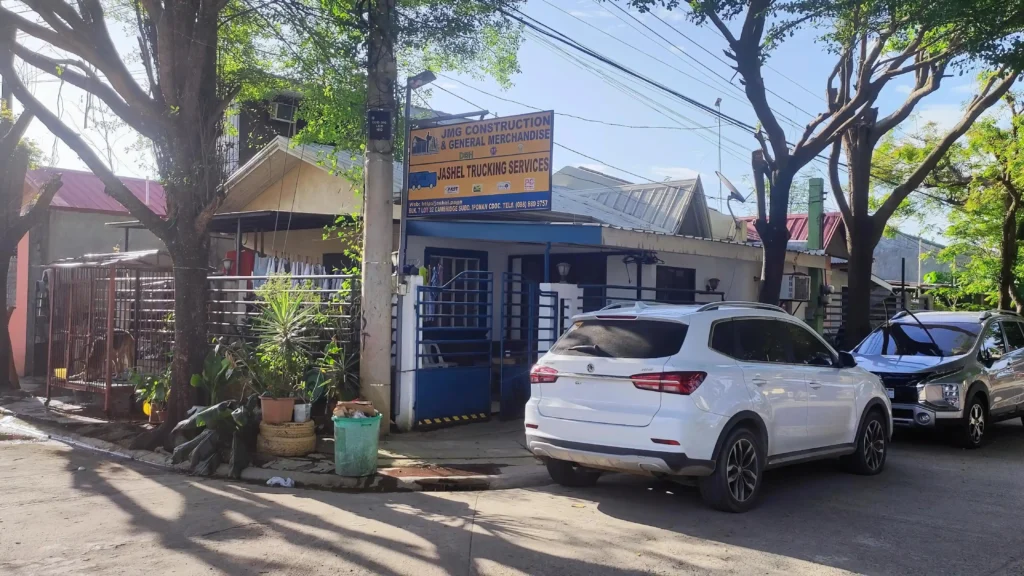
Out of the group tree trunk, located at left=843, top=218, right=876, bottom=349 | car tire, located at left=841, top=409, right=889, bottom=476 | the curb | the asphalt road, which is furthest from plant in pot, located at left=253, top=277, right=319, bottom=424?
tree trunk, located at left=843, top=218, right=876, bottom=349

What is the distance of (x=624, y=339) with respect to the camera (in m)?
6.89

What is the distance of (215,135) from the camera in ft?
33.1

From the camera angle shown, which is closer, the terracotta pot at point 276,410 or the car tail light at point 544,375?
the car tail light at point 544,375

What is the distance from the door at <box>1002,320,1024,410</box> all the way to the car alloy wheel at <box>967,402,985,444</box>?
1033mm

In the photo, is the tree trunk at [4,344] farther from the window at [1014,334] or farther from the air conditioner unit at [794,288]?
the window at [1014,334]

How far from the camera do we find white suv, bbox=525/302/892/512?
6.38 m

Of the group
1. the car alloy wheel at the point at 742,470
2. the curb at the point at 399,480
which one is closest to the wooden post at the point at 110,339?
the curb at the point at 399,480

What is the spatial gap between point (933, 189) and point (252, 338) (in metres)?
20.0

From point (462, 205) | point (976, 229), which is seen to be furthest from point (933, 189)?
point (462, 205)

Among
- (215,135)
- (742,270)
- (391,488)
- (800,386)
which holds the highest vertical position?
(215,135)

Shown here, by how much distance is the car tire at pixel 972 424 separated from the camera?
1013 cm

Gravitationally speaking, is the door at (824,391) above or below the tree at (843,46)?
below

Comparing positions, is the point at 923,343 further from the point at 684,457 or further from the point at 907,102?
the point at 684,457

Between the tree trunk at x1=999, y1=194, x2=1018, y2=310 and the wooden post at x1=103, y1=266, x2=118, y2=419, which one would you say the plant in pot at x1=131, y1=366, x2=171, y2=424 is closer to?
the wooden post at x1=103, y1=266, x2=118, y2=419
